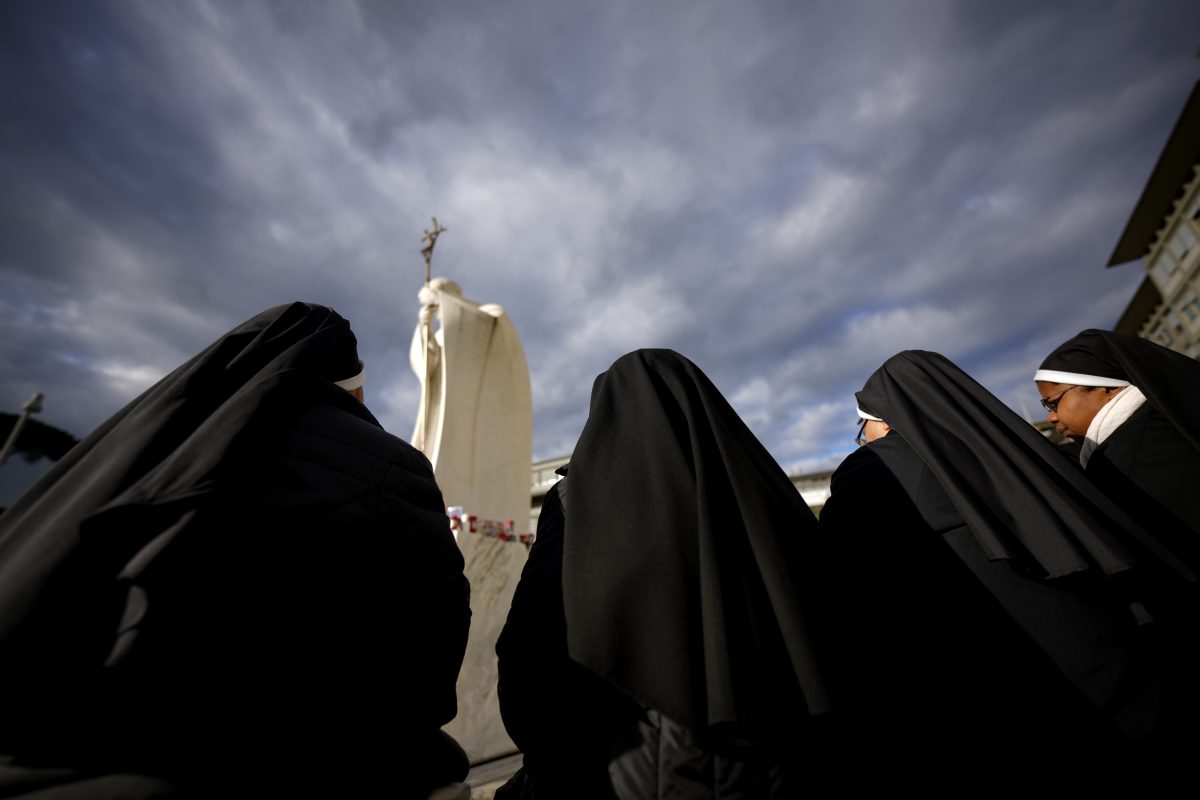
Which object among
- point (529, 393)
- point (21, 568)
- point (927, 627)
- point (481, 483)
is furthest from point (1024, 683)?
point (529, 393)

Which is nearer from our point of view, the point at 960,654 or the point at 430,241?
the point at 960,654

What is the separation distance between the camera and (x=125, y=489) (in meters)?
1.16

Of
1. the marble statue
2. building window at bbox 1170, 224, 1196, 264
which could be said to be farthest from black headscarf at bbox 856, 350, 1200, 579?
building window at bbox 1170, 224, 1196, 264

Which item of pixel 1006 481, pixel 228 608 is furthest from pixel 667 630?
pixel 1006 481

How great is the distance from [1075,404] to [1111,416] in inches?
10.6

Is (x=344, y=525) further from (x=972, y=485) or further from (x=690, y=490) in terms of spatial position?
(x=972, y=485)

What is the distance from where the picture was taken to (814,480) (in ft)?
92.2

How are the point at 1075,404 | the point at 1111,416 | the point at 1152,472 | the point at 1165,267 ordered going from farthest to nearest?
1. the point at 1165,267
2. the point at 1075,404
3. the point at 1111,416
4. the point at 1152,472

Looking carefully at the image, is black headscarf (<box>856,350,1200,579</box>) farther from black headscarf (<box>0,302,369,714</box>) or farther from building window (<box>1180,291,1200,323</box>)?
building window (<box>1180,291,1200,323</box>)

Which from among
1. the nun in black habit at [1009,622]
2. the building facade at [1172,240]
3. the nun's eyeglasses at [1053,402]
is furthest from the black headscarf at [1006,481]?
the building facade at [1172,240]

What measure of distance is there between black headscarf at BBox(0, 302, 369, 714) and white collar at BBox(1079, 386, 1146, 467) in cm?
334

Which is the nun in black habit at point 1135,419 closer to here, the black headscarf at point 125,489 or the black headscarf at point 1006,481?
the black headscarf at point 1006,481

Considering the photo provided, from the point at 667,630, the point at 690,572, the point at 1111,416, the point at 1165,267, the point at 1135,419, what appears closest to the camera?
the point at 667,630

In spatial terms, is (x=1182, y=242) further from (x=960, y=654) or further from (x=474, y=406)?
(x=960, y=654)
